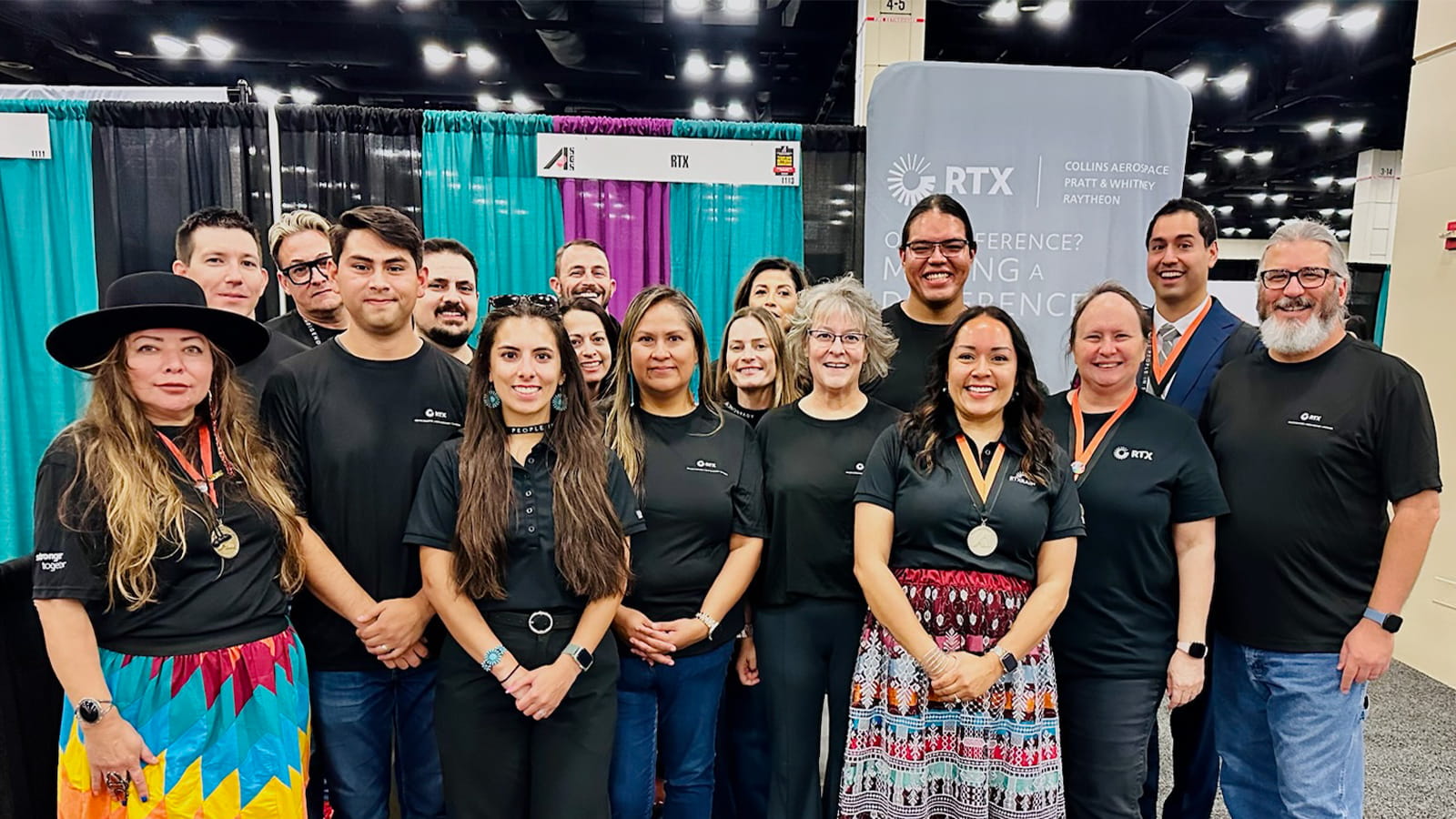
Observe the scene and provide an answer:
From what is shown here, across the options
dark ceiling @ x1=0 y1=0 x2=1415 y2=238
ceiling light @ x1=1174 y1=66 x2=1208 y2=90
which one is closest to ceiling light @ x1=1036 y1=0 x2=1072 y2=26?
dark ceiling @ x1=0 y1=0 x2=1415 y2=238

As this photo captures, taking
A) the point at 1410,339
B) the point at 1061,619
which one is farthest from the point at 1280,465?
the point at 1410,339

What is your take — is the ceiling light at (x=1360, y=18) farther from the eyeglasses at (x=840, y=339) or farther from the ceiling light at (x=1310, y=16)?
the eyeglasses at (x=840, y=339)

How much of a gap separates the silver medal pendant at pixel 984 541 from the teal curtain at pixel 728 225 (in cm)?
271

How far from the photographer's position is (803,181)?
168 inches

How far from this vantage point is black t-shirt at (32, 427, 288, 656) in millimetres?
1512

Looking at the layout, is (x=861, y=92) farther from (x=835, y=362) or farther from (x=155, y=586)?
(x=155, y=586)

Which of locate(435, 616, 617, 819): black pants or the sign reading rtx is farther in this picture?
the sign reading rtx

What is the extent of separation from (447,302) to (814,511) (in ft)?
5.32

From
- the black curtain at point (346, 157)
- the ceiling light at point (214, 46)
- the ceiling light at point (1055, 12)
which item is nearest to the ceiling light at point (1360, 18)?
the ceiling light at point (1055, 12)

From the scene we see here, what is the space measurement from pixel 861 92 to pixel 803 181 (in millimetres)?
1167

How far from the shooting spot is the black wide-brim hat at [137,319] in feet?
5.24

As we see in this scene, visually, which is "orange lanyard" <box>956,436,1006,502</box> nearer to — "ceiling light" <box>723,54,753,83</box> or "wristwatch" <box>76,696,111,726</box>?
"wristwatch" <box>76,696,111,726</box>

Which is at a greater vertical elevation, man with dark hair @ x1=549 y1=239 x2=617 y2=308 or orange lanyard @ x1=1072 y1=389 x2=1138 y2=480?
man with dark hair @ x1=549 y1=239 x2=617 y2=308

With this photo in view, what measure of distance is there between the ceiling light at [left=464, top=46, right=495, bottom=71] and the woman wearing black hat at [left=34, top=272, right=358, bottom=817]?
6.65m
